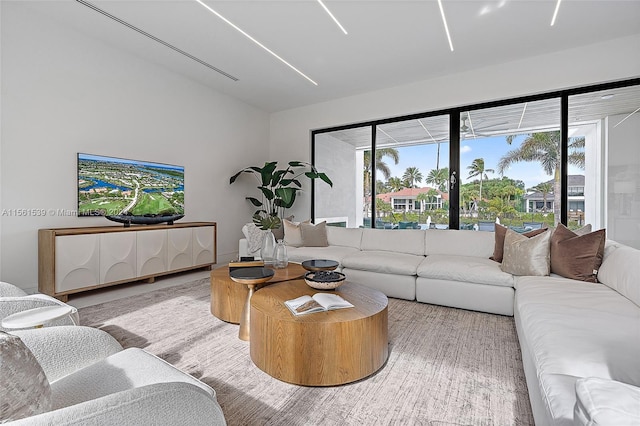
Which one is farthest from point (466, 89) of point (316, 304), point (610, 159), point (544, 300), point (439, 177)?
point (316, 304)

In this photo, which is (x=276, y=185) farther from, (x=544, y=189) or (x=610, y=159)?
(x=610, y=159)

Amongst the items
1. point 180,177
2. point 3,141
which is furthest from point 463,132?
point 3,141

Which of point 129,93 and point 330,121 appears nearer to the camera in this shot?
point 129,93

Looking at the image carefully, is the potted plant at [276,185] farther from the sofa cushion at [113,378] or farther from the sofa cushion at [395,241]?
the sofa cushion at [113,378]

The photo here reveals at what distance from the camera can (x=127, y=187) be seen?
389 centimetres

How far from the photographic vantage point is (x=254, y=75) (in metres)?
4.39

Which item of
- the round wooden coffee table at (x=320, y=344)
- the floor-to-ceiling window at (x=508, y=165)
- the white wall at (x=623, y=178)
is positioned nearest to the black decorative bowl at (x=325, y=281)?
the round wooden coffee table at (x=320, y=344)

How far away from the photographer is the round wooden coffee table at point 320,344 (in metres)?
1.65

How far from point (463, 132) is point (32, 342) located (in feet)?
15.5

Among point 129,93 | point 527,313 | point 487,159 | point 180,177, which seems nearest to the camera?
point 527,313

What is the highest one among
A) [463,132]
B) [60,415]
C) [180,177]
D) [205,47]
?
[205,47]

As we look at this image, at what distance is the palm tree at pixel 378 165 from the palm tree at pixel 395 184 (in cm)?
10

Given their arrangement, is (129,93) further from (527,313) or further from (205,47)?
(527,313)

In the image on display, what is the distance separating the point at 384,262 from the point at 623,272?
1848mm
